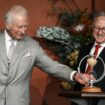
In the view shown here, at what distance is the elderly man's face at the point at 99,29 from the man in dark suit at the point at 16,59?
0.33 meters

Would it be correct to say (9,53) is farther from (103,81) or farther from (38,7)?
(38,7)

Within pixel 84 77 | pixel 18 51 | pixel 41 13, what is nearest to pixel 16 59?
pixel 18 51

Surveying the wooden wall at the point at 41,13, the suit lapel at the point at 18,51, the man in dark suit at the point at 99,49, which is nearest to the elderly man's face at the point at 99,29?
the man in dark suit at the point at 99,49

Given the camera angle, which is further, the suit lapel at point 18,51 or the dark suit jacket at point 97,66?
the suit lapel at point 18,51

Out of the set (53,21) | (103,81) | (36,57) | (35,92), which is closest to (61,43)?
(53,21)

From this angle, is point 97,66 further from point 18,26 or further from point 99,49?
point 18,26

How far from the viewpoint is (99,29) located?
3441mm

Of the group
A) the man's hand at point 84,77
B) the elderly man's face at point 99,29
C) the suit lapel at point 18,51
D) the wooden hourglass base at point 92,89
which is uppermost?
the elderly man's face at point 99,29

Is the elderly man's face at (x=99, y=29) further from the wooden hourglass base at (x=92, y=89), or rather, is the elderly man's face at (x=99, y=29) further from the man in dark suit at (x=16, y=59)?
the wooden hourglass base at (x=92, y=89)

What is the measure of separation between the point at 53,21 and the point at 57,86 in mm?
684

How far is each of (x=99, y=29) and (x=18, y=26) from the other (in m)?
0.62

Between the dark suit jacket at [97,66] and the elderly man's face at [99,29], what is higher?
the elderly man's face at [99,29]

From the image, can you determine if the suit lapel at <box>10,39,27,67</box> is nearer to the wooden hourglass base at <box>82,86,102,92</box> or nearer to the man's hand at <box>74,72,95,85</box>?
the man's hand at <box>74,72,95,85</box>

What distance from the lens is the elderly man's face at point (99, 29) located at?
3.43 m
